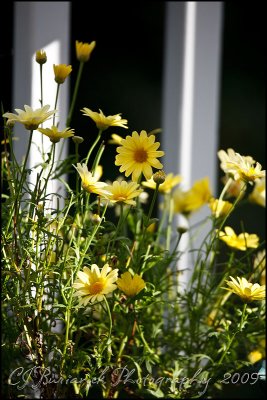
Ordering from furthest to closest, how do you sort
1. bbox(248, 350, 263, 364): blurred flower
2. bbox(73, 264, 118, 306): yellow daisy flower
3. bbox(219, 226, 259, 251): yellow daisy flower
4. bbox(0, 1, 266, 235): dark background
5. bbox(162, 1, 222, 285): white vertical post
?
bbox(0, 1, 266, 235): dark background → bbox(162, 1, 222, 285): white vertical post → bbox(248, 350, 263, 364): blurred flower → bbox(219, 226, 259, 251): yellow daisy flower → bbox(73, 264, 118, 306): yellow daisy flower

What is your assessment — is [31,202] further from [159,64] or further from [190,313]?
[159,64]

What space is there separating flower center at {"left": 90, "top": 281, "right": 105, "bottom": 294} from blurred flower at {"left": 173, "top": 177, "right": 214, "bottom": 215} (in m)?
0.48

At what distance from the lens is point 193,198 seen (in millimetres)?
1433

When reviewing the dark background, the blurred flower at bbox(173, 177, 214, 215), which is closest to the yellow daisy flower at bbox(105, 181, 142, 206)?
the blurred flower at bbox(173, 177, 214, 215)

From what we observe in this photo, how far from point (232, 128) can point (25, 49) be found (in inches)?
71.7

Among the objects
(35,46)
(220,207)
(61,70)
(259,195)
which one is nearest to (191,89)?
(35,46)

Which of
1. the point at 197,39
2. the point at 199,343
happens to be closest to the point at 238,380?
the point at 199,343

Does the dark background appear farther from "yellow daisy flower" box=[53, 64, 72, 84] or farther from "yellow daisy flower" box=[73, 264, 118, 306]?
"yellow daisy flower" box=[73, 264, 118, 306]

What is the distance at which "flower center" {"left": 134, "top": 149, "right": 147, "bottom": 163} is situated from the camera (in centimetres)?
99

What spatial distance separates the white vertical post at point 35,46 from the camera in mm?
1670

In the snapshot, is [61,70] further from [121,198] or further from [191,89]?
[191,89]

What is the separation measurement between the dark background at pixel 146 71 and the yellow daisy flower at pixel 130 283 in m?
1.50

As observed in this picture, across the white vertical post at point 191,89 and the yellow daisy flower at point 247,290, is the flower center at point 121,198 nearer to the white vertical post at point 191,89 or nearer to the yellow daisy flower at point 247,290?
the yellow daisy flower at point 247,290

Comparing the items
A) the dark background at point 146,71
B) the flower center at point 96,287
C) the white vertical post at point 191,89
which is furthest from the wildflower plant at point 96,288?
the dark background at point 146,71
